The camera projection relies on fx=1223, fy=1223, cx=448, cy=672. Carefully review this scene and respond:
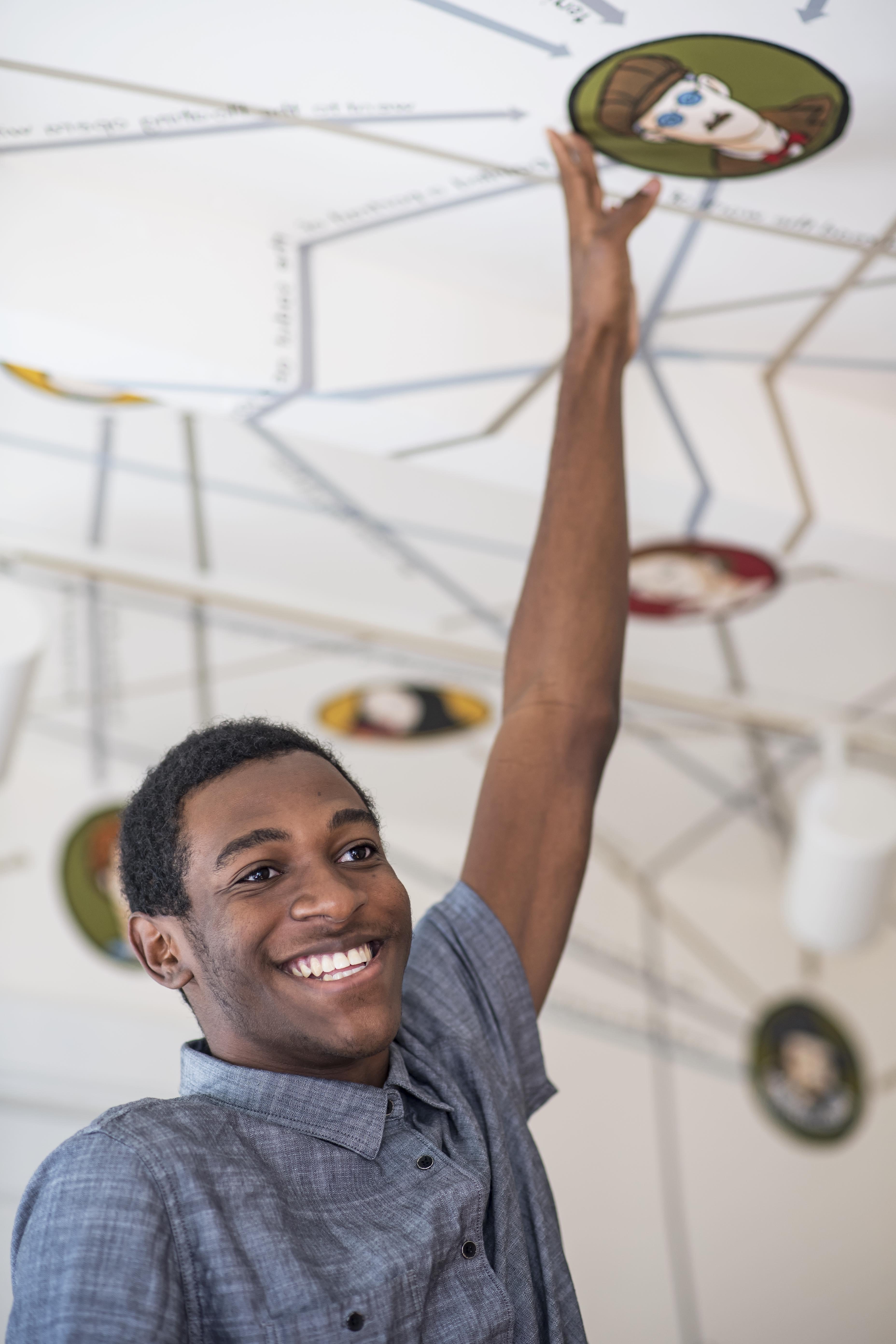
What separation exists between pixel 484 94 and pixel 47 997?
7.16 ft

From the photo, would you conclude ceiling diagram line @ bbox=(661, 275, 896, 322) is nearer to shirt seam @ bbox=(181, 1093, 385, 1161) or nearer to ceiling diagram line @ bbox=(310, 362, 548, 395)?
ceiling diagram line @ bbox=(310, 362, 548, 395)

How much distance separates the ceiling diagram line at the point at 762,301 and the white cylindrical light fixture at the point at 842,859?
118 centimetres

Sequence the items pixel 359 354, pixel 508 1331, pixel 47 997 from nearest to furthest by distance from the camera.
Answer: pixel 508 1331
pixel 359 354
pixel 47 997

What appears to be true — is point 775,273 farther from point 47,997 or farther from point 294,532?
point 47,997

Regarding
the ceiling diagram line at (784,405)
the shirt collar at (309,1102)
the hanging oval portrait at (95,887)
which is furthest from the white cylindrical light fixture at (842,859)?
the shirt collar at (309,1102)

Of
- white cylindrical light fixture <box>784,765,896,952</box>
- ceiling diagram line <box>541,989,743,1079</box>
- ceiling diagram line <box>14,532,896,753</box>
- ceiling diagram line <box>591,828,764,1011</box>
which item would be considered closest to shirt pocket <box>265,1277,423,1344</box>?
ceiling diagram line <box>14,532,896,753</box>

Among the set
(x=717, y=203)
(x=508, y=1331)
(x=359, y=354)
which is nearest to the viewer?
(x=508, y=1331)

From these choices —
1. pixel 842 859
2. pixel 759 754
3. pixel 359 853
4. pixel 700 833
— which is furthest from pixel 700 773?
pixel 359 853

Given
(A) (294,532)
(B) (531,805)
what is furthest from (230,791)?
(A) (294,532)

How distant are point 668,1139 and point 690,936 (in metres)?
0.53

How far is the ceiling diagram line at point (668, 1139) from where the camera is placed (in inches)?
118

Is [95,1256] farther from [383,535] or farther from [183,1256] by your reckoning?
[383,535]

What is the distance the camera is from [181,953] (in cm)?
70

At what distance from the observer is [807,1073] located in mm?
3361
